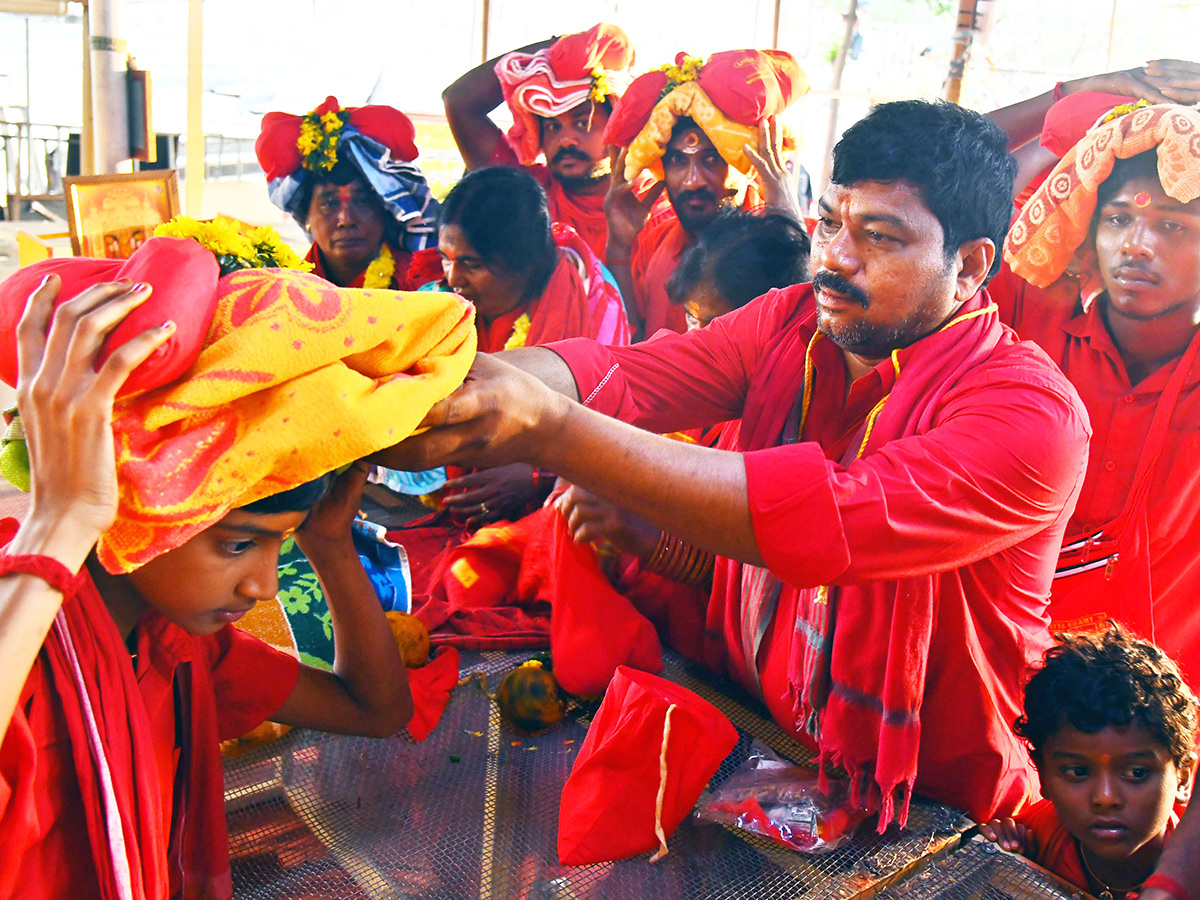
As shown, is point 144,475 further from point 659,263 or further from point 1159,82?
point 659,263

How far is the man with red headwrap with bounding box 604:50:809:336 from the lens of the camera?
12.4 ft

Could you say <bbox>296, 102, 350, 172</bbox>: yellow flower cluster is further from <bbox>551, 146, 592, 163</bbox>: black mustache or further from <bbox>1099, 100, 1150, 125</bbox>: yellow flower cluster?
<bbox>1099, 100, 1150, 125</bbox>: yellow flower cluster

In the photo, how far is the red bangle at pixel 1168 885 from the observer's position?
5.14 feet

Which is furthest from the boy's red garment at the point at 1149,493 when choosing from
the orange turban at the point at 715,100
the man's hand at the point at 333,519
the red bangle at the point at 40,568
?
the red bangle at the point at 40,568

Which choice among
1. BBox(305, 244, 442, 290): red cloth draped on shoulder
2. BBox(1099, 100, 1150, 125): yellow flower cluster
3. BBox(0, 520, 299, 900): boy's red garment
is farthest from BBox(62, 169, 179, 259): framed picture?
BBox(1099, 100, 1150, 125): yellow flower cluster

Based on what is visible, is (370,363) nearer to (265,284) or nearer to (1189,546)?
(265,284)

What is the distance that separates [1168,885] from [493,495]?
2254mm

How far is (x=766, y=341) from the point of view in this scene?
2.23m

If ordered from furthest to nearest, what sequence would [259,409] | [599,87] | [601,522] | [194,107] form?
[194,107] < [599,87] < [601,522] < [259,409]

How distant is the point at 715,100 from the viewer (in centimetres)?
381

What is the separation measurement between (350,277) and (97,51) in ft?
6.39

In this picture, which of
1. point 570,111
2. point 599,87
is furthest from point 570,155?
point 599,87

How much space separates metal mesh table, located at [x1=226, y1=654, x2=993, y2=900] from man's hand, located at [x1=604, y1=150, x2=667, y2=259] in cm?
293

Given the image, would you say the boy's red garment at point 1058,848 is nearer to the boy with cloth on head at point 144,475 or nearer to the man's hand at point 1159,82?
the boy with cloth on head at point 144,475
